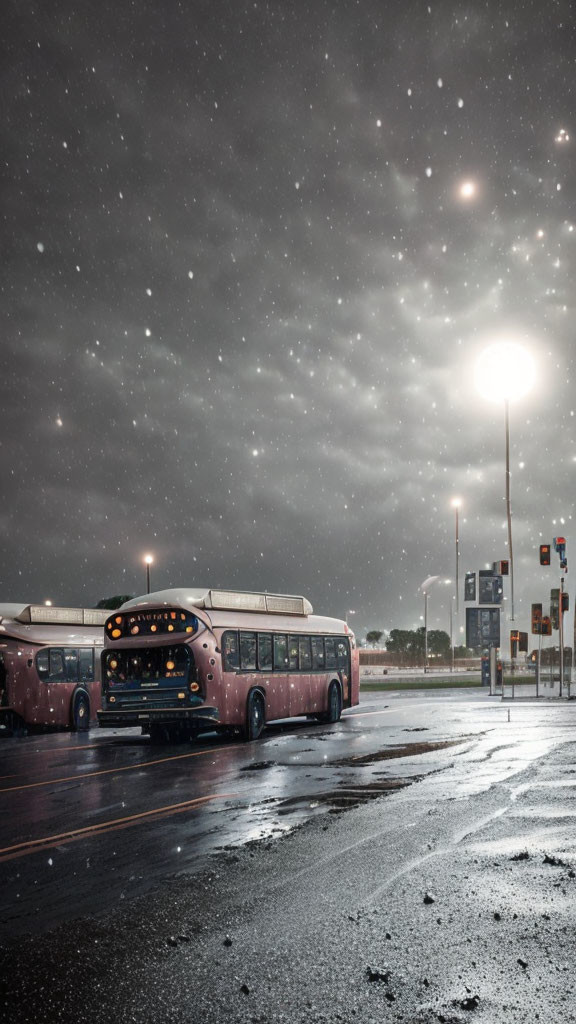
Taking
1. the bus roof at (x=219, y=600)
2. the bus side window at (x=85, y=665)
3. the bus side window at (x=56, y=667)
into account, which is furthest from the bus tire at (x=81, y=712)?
the bus roof at (x=219, y=600)

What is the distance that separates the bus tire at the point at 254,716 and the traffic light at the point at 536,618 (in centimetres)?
2085

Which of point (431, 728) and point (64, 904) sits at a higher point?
point (64, 904)

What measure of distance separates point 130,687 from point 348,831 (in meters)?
10.9

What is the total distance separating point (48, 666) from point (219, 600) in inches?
268

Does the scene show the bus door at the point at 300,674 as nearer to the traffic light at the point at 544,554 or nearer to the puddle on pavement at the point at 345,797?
the puddle on pavement at the point at 345,797

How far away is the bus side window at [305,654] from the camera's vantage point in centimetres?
2205

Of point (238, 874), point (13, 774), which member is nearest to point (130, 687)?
point (13, 774)

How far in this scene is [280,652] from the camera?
68.4 ft

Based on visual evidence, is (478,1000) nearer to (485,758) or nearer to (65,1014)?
(65,1014)

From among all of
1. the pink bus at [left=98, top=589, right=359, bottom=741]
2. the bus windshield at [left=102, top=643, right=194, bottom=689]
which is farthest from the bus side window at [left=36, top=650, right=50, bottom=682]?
the bus windshield at [left=102, top=643, right=194, bottom=689]

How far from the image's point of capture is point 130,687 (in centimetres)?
1820

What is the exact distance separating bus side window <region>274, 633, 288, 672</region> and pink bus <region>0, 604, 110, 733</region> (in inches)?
269

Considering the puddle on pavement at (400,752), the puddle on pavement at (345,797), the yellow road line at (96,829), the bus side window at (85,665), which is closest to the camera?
the yellow road line at (96,829)

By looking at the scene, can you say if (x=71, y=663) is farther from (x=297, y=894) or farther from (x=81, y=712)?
(x=297, y=894)
